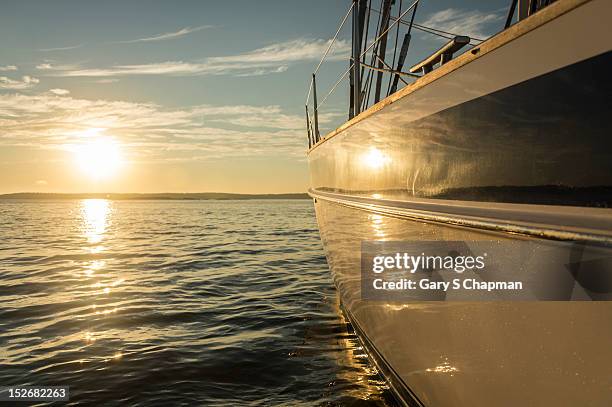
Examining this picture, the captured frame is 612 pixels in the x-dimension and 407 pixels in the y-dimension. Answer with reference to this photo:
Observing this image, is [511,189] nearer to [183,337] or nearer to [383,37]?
[383,37]

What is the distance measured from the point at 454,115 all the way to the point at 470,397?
1161mm

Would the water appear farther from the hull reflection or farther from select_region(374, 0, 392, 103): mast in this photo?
select_region(374, 0, 392, 103): mast

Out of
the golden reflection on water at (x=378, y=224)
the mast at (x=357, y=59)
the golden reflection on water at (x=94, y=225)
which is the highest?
the mast at (x=357, y=59)

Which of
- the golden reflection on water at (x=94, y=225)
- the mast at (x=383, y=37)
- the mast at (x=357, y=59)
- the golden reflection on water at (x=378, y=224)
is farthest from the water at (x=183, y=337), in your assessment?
the golden reflection on water at (x=94, y=225)

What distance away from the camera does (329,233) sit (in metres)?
5.31

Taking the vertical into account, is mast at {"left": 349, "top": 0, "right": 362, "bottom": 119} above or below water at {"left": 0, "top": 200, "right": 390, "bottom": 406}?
above

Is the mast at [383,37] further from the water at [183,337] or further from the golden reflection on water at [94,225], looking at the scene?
the golden reflection on water at [94,225]

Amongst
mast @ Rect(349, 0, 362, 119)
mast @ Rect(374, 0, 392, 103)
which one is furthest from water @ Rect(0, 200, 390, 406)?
mast @ Rect(374, 0, 392, 103)

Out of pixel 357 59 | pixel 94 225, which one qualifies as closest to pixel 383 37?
pixel 357 59

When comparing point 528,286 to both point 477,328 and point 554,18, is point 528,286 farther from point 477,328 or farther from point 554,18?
point 554,18

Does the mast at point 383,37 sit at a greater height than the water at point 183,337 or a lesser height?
greater

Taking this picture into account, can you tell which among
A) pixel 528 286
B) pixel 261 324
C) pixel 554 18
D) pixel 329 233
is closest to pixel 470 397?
pixel 528 286

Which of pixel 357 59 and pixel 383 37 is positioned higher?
pixel 383 37

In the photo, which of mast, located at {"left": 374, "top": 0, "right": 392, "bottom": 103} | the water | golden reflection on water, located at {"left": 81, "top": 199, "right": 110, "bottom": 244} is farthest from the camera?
golden reflection on water, located at {"left": 81, "top": 199, "right": 110, "bottom": 244}
